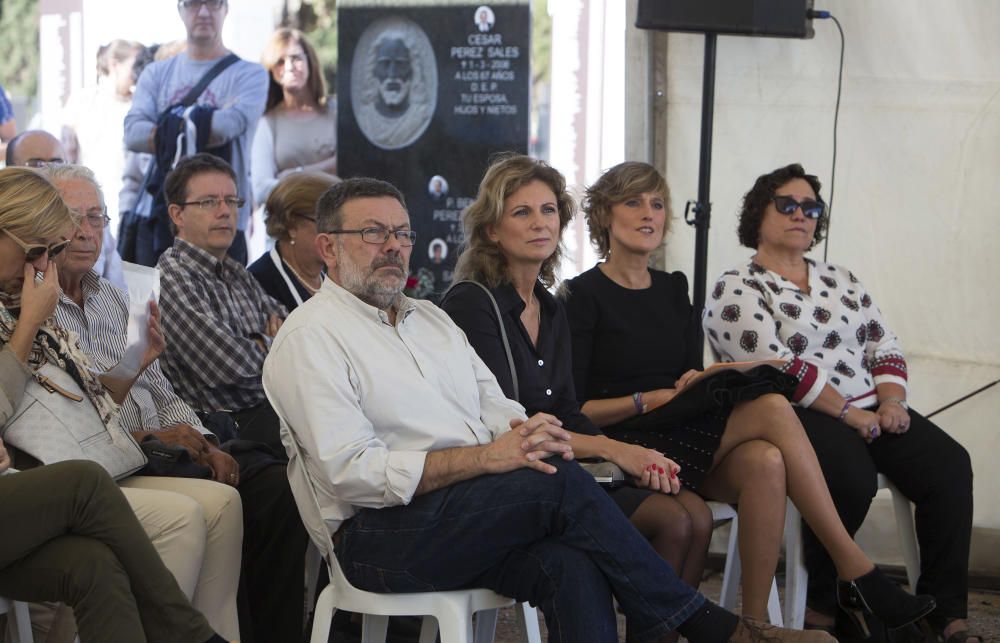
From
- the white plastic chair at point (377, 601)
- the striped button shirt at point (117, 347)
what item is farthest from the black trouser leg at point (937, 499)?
the striped button shirt at point (117, 347)

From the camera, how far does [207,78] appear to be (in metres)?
4.72

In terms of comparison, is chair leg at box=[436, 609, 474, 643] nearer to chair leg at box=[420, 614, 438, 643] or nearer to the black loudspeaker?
chair leg at box=[420, 614, 438, 643]

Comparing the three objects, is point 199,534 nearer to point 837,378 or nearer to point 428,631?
point 428,631

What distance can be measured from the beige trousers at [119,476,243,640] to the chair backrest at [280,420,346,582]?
286mm

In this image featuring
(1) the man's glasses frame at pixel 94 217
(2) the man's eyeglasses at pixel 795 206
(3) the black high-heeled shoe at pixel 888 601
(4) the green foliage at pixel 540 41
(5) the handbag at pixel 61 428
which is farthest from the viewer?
(4) the green foliage at pixel 540 41

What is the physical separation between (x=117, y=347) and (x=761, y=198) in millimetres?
2054

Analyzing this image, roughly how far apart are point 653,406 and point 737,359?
432 millimetres

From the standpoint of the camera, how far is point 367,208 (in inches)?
111

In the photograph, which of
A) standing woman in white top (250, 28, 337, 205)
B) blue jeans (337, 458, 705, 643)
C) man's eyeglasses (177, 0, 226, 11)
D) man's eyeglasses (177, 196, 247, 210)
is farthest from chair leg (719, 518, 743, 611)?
man's eyeglasses (177, 0, 226, 11)

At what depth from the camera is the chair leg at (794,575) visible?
11.1 feet

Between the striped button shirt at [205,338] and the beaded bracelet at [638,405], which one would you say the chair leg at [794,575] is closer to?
the beaded bracelet at [638,405]

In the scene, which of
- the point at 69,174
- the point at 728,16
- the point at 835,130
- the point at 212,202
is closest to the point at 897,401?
the point at 835,130

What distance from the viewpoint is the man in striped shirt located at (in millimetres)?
3086

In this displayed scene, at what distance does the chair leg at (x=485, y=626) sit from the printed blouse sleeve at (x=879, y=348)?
161 centimetres
